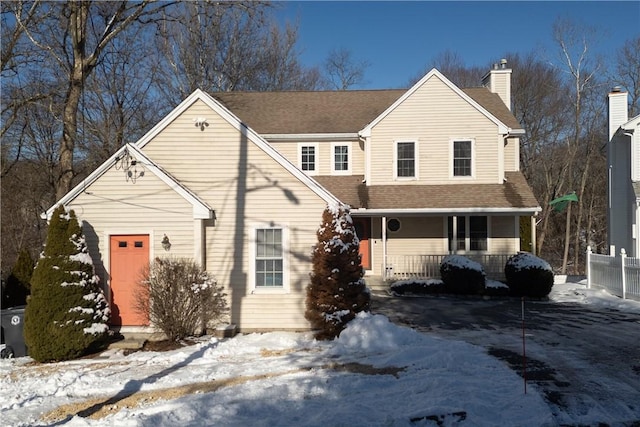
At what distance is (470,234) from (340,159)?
5.76 m

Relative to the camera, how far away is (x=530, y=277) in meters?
17.1

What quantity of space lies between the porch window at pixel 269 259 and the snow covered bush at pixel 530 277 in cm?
906

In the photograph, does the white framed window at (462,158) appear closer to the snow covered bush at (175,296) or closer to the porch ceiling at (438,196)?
the porch ceiling at (438,196)

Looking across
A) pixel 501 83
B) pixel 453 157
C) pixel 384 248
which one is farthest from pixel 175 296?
pixel 501 83

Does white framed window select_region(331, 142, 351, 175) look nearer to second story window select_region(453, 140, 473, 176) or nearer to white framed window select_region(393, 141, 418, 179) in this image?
white framed window select_region(393, 141, 418, 179)

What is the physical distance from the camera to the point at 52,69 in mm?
20516

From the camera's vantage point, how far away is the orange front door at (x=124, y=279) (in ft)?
37.5

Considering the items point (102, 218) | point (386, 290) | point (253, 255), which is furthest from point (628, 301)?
point (102, 218)

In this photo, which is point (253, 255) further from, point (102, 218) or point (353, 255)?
point (102, 218)

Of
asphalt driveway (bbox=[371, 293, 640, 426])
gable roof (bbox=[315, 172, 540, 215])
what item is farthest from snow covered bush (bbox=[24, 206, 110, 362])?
gable roof (bbox=[315, 172, 540, 215])

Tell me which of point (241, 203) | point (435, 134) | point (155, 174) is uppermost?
point (435, 134)

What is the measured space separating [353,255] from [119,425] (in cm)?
594

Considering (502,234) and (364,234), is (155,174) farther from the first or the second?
(502,234)

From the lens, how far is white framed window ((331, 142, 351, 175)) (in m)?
20.8
